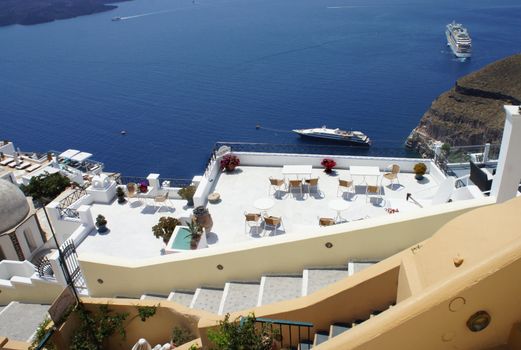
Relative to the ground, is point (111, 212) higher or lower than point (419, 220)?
lower

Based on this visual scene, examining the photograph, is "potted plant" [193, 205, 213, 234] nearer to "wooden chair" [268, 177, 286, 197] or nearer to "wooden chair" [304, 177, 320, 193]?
"wooden chair" [268, 177, 286, 197]

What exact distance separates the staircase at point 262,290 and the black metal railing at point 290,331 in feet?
5.00

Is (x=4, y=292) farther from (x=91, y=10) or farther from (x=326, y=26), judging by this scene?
(x=91, y=10)

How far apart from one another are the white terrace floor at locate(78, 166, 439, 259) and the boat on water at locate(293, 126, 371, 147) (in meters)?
39.4

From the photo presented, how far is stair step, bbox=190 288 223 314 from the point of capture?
974 centimetres

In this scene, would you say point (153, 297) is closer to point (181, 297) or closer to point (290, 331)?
point (181, 297)

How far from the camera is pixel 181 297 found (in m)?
10.4

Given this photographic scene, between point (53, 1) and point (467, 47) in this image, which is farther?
point (53, 1)

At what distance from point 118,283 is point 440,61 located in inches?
3470

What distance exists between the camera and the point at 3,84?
8306cm

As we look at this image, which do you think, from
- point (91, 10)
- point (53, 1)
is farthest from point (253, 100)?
point (53, 1)

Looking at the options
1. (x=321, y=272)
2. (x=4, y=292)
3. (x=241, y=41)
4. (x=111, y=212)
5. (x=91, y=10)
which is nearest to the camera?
(x=321, y=272)

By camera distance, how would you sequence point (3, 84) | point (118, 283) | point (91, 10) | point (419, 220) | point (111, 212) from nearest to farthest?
point (419, 220)
point (118, 283)
point (111, 212)
point (3, 84)
point (91, 10)

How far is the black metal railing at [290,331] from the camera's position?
273 inches
